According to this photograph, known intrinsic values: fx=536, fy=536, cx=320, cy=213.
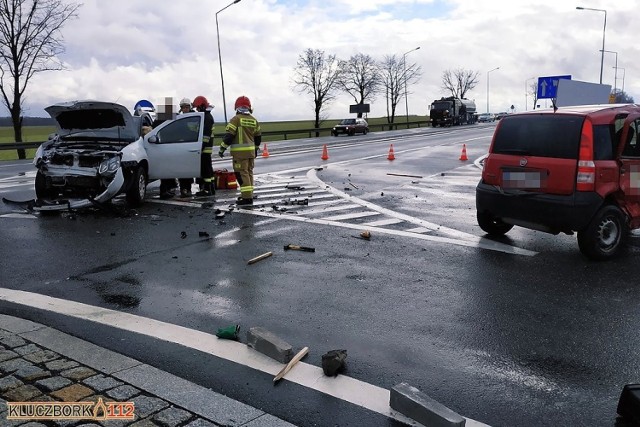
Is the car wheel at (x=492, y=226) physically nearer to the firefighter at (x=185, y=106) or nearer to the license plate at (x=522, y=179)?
the license plate at (x=522, y=179)

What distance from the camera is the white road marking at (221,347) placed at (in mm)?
3377

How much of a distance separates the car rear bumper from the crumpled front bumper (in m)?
6.30

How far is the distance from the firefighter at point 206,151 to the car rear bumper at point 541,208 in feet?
20.0

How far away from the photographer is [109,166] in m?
9.67

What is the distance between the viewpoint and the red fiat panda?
6.37 meters

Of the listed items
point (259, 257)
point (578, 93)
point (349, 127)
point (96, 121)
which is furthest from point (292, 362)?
point (349, 127)

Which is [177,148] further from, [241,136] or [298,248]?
[298,248]

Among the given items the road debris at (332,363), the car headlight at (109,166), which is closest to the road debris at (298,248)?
the road debris at (332,363)

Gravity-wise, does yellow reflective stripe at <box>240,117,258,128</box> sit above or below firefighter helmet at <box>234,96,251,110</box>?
below

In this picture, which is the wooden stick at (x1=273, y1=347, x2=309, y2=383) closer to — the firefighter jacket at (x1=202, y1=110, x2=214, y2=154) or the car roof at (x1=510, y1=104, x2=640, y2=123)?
the car roof at (x1=510, y1=104, x2=640, y2=123)

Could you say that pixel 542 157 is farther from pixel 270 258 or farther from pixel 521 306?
pixel 270 258

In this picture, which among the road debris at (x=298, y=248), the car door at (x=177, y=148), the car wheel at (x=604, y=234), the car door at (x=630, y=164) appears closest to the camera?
the car wheel at (x=604, y=234)

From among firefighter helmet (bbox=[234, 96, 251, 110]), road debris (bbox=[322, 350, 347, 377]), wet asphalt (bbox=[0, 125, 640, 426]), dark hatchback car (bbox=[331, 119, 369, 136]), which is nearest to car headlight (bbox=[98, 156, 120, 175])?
wet asphalt (bbox=[0, 125, 640, 426])

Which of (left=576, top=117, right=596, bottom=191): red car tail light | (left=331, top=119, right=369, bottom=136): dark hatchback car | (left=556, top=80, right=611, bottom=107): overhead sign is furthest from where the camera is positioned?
(left=331, top=119, right=369, bottom=136): dark hatchback car
